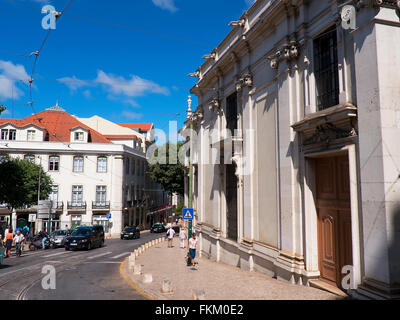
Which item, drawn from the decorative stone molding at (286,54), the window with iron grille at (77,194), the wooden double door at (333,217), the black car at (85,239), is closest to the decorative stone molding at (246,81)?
the decorative stone molding at (286,54)

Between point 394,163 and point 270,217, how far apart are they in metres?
5.45

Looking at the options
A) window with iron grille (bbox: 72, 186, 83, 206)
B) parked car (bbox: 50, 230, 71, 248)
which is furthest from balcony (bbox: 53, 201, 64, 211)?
parked car (bbox: 50, 230, 71, 248)

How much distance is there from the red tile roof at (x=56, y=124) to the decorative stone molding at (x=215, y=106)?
25877mm

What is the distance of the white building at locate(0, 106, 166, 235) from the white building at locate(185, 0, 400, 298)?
26.0 m

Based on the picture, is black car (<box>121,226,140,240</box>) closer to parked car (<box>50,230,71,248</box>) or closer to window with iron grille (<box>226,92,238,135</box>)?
parked car (<box>50,230,71,248</box>)

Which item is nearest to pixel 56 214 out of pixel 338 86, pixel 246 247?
pixel 246 247

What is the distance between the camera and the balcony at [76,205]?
37219 mm

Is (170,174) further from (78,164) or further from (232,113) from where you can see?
(232,113)

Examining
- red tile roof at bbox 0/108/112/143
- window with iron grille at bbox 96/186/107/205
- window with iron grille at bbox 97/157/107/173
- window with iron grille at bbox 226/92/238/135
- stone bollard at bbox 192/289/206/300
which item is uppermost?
red tile roof at bbox 0/108/112/143

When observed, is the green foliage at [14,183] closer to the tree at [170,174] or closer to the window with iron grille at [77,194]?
the window with iron grille at [77,194]

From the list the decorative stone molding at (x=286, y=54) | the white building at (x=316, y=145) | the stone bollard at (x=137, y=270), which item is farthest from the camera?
the stone bollard at (x=137, y=270)

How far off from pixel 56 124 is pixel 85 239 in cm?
2295

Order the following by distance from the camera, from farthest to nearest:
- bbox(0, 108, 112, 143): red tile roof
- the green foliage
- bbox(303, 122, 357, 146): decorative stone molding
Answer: bbox(0, 108, 112, 143): red tile roof, the green foliage, bbox(303, 122, 357, 146): decorative stone molding

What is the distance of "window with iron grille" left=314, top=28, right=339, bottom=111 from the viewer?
28.7 ft
